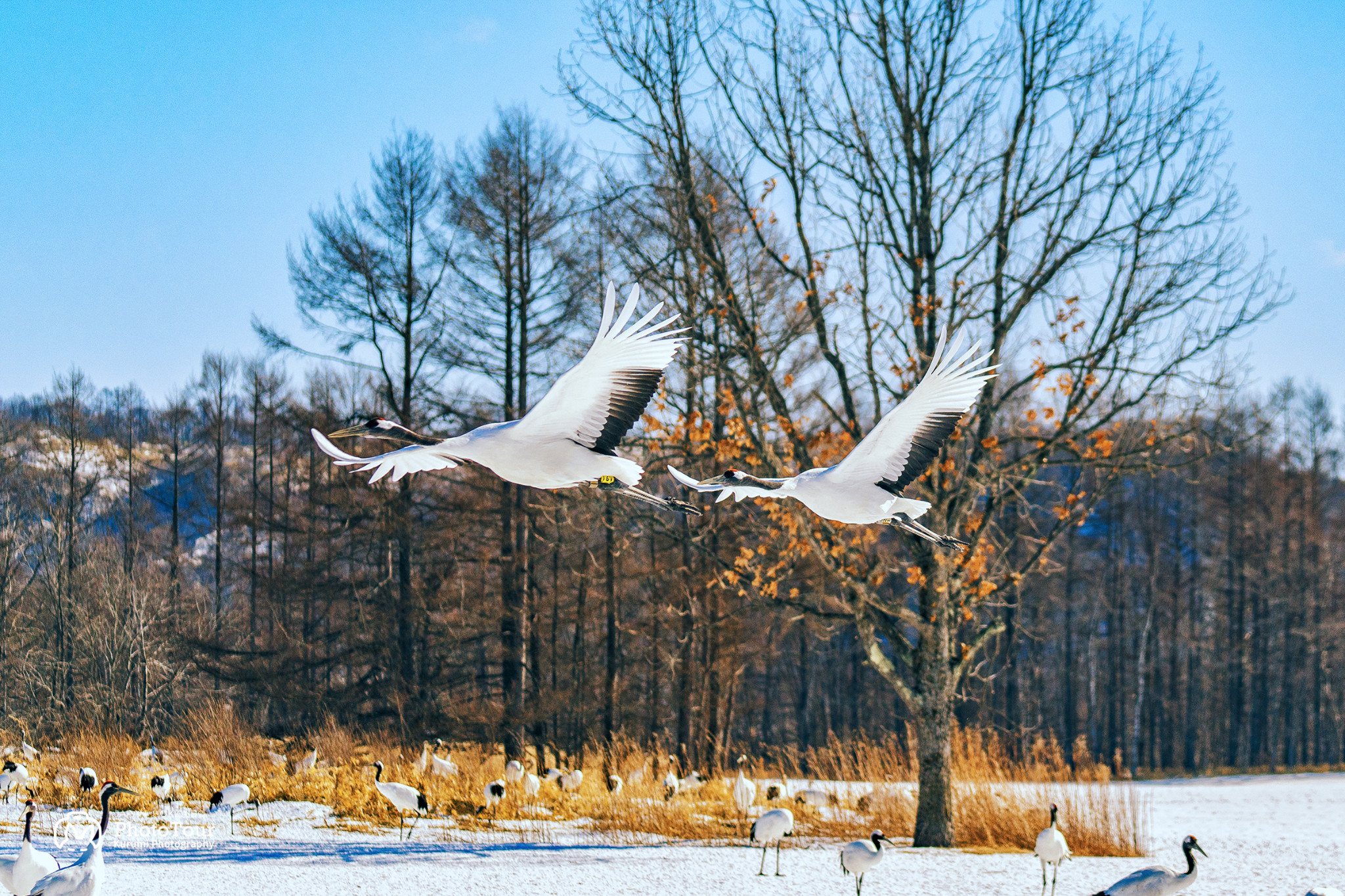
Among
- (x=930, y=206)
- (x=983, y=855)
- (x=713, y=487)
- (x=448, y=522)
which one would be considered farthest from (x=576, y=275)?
(x=713, y=487)

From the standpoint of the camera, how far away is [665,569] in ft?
54.9

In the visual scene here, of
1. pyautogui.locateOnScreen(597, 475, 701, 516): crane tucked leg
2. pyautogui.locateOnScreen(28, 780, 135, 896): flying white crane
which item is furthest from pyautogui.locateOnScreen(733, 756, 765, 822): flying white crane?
pyautogui.locateOnScreen(597, 475, 701, 516): crane tucked leg

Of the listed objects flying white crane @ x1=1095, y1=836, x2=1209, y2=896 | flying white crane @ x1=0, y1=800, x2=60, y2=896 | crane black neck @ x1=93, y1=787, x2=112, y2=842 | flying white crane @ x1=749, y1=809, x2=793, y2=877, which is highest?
crane black neck @ x1=93, y1=787, x2=112, y2=842

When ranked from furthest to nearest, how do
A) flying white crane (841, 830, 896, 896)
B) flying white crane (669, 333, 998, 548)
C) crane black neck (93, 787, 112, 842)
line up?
flying white crane (841, 830, 896, 896), crane black neck (93, 787, 112, 842), flying white crane (669, 333, 998, 548)

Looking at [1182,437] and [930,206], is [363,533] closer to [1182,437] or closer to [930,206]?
[930,206]

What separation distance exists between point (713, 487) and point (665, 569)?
14.0m

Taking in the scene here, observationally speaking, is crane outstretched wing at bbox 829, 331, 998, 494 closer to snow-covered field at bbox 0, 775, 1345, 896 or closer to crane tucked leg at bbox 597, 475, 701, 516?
crane tucked leg at bbox 597, 475, 701, 516

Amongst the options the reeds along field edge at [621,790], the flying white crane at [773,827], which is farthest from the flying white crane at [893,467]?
the reeds along field edge at [621,790]

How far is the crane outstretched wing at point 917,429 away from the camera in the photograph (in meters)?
3.68

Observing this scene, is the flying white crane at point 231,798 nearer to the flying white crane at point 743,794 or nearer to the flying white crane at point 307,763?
the flying white crane at point 307,763

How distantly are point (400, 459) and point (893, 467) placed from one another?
1938 mm

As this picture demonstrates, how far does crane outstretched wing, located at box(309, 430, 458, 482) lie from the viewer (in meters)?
2.56

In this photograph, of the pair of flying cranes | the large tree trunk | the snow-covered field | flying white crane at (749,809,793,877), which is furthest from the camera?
the large tree trunk

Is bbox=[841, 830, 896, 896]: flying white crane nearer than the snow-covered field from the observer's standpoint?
Yes
